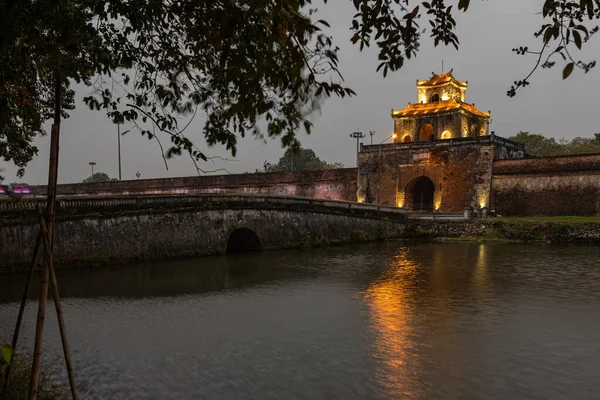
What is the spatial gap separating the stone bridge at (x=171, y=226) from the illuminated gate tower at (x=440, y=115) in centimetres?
1417

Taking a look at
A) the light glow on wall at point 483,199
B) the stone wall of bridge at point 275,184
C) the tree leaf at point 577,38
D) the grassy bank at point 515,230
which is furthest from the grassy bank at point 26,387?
the light glow on wall at point 483,199

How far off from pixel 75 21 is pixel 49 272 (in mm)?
2434

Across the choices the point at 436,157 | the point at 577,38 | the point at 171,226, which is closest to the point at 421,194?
the point at 436,157

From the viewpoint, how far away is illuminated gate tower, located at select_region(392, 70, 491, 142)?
1288 inches

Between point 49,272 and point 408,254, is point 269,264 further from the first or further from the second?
point 49,272

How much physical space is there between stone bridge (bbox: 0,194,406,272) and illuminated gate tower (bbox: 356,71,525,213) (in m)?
8.15

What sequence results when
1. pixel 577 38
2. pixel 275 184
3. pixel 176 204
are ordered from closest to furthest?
1. pixel 577 38
2. pixel 176 204
3. pixel 275 184

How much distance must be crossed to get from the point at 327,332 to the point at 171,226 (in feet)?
32.4

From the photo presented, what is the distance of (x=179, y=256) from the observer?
51.9ft

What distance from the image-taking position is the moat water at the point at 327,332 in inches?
209

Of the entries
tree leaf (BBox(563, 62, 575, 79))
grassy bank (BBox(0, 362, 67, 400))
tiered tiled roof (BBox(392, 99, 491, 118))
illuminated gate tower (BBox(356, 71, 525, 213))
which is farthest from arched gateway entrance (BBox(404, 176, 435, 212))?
A: tree leaf (BBox(563, 62, 575, 79))

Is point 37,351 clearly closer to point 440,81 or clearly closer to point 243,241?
point 243,241

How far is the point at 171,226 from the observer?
15.7m

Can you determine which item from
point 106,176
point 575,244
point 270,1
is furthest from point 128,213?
point 106,176
